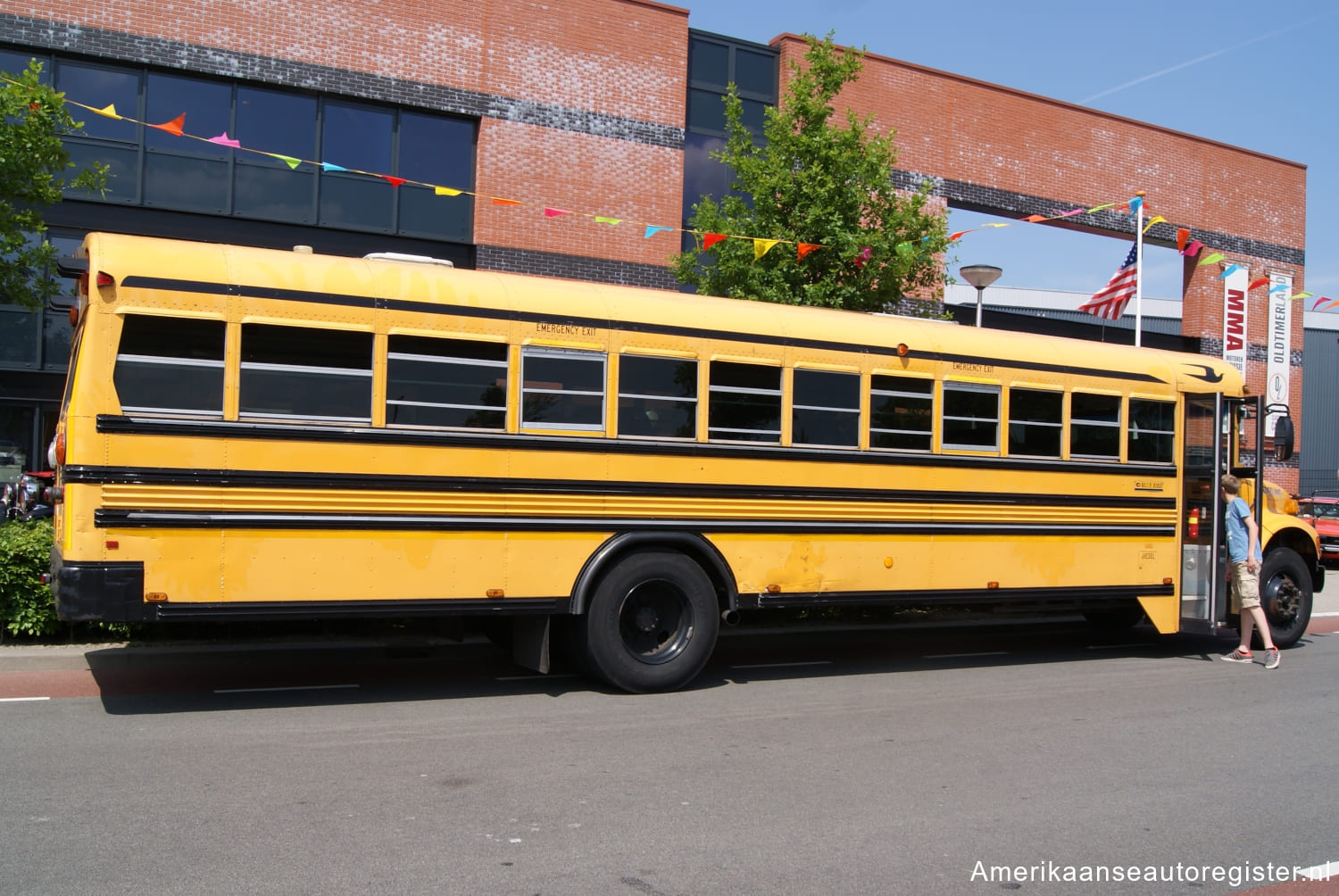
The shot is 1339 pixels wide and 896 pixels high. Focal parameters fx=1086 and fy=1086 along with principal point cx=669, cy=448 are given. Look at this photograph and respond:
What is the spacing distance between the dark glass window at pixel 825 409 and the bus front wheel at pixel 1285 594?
17.1ft

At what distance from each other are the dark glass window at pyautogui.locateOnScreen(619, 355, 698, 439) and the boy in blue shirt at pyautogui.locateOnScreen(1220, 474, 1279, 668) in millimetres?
5473

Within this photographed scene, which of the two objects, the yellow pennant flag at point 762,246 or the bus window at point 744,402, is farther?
the yellow pennant flag at point 762,246

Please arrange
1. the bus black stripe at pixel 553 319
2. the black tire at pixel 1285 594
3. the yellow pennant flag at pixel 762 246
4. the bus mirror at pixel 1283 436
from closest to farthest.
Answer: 1. the bus black stripe at pixel 553 319
2. the bus mirror at pixel 1283 436
3. the black tire at pixel 1285 594
4. the yellow pennant flag at pixel 762 246

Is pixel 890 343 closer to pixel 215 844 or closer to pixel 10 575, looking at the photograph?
pixel 215 844

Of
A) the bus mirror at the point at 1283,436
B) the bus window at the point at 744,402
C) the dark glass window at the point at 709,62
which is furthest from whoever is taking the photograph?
the dark glass window at the point at 709,62

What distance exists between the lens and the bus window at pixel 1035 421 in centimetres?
941

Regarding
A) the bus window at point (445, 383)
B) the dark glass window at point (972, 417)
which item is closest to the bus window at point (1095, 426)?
the dark glass window at point (972, 417)

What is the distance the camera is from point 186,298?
6672 mm

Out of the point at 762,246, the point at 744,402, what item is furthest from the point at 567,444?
the point at 762,246

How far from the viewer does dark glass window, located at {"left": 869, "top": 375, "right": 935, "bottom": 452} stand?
8758 millimetres

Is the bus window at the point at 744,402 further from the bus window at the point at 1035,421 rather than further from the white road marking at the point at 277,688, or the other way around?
the white road marking at the point at 277,688

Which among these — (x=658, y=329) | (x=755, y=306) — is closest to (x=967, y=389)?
(x=755, y=306)

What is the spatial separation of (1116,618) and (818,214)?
5675mm

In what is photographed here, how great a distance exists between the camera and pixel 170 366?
6664 millimetres
